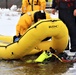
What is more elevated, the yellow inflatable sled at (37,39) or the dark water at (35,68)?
the yellow inflatable sled at (37,39)

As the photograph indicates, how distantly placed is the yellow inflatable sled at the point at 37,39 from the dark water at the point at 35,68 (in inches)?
8.5

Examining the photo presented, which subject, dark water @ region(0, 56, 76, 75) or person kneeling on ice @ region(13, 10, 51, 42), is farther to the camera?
person kneeling on ice @ region(13, 10, 51, 42)

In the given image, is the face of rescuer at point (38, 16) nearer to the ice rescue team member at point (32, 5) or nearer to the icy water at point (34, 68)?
the icy water at point (34, 68)

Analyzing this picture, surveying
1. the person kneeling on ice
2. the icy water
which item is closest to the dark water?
the icy water

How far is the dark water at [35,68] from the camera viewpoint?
768cm

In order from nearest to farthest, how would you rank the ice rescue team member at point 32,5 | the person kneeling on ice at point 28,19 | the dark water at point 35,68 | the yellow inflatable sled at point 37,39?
the dark water at point 35,68 < the yellow inflatable sled at point 37,39 < the person kneeling on ice at point 28,19 < the ice rescue team member at point 32,5

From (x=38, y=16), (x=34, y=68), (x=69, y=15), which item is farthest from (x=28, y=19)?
(x=34, y=68)

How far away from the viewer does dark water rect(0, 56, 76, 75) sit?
7684mm

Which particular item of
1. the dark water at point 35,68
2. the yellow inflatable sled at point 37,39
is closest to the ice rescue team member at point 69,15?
the yellow inflatable sled at point 37,39

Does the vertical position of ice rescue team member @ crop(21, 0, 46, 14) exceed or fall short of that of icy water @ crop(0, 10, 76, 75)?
it exceeds it

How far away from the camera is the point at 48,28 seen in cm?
812

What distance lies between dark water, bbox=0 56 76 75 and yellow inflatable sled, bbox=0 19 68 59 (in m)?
0.22

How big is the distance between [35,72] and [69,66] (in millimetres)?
769

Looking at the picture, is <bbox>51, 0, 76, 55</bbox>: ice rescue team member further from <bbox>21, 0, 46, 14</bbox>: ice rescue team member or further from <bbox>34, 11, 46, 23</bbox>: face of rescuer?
<bbox>21, 0, 46, 14</bbox>: ice rescue team member
